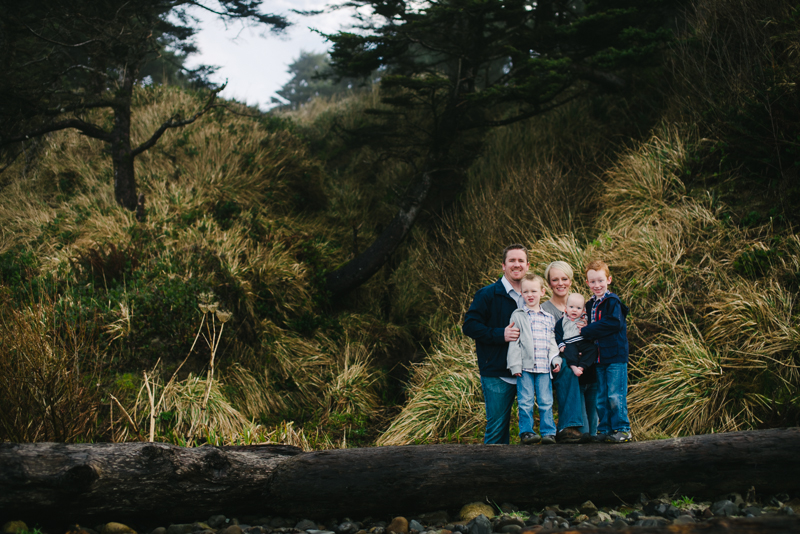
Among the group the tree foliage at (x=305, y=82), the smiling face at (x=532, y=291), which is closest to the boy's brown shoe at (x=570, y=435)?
the smiling face at (x=532, y=291)

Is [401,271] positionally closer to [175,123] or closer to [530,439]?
[175,123]

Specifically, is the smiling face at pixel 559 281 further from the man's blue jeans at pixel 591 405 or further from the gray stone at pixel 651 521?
the gray stone at pixel 651 521

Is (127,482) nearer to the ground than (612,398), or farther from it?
nearer to the ground

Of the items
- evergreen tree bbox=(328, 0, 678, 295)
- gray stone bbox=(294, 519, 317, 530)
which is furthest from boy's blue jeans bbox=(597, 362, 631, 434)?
evergreen tree bbox=(328, 0, 678, 295)

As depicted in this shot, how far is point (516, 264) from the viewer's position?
3459 millimetres

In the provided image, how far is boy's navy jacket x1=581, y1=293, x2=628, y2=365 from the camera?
3275 mm

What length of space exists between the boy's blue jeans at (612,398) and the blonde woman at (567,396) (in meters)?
0.08

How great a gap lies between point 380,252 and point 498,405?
14.8 feet

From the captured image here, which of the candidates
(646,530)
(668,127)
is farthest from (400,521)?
(668,127)

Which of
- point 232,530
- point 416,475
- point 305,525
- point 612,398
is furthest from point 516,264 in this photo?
point 232,530

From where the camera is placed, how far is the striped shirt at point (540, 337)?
3.27 meters

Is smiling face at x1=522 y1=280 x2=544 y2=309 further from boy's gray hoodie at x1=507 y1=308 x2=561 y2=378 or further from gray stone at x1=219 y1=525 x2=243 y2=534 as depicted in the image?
gray stone at x1=219 y1=525 x2=243 y2=534

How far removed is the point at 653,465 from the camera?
2979 mm

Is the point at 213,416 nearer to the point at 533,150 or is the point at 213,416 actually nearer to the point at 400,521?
the point at 400,521
